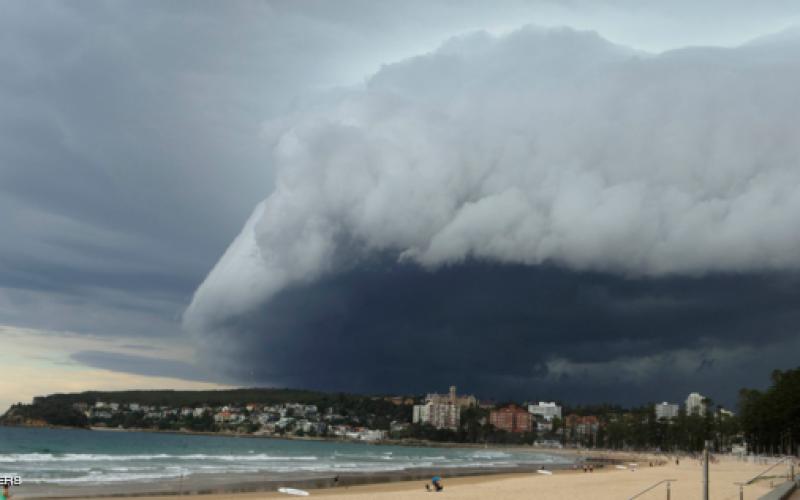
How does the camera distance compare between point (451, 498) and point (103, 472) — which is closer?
point (451, 498)

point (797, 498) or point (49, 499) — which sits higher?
point (797, 498)

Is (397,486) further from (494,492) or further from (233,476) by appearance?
(233,476)

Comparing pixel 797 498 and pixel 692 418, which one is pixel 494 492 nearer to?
pixel 797 498

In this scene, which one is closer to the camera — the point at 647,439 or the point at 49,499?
the point at 49,499

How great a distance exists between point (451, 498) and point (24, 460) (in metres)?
52.1

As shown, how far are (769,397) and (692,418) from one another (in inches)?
2708

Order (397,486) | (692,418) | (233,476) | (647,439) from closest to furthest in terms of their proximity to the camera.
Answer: (397,486)
(233,476)
(692,418)
(647,439)

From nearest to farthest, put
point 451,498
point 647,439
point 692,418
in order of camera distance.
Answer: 1. point 451,498
2. point 692,418
3. point 647,439

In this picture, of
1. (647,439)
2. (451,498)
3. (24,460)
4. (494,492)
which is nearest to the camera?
(451,498)

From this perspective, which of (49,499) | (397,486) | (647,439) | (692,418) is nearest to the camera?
(49,499)

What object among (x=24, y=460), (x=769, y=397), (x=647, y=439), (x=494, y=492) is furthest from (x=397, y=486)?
(x=647, y=439)

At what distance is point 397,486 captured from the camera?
46188mm

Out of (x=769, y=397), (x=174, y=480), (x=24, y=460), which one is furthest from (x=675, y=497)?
(x=769, y=397)

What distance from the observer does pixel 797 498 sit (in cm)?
2394
